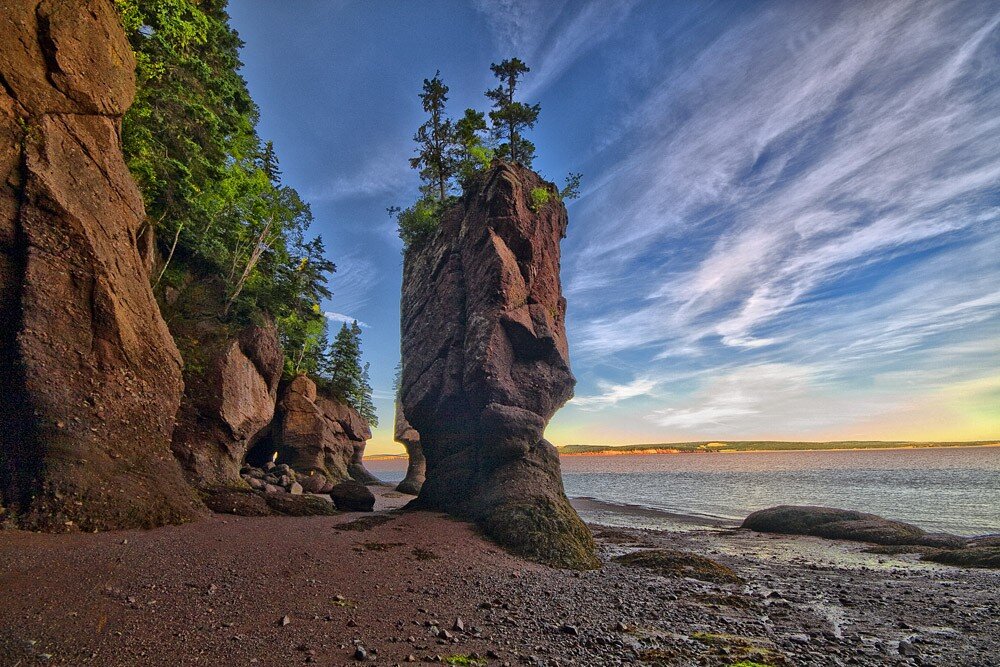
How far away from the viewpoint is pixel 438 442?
2081 centimetres

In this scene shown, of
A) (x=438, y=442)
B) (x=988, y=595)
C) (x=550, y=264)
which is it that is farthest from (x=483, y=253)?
(x=988, y=595)

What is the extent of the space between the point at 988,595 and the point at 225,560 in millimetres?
18213

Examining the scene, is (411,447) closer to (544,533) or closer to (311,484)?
(311,484)

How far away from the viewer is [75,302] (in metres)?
9.73

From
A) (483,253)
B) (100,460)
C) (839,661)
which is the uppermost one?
(483,253)

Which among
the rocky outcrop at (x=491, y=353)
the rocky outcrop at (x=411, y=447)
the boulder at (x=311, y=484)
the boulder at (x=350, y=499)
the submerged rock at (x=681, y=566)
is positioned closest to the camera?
the submerged rock at (x=681, y=566)

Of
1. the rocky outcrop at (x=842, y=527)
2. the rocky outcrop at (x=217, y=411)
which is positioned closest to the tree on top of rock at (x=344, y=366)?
the rocky outcrop at (x=217, y=411)

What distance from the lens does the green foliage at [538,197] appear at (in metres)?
22.2

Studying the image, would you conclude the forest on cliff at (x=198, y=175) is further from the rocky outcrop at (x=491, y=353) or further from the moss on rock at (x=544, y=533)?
the moss on rock at (x=544, y=533)

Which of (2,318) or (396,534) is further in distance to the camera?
(396,534)

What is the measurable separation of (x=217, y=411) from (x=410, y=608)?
13.2 meters

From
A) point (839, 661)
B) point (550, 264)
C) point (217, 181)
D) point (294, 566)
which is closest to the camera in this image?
point (839, 661)

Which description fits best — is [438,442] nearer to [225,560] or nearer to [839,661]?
[225,560]

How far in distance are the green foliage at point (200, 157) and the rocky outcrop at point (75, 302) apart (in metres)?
2.82
